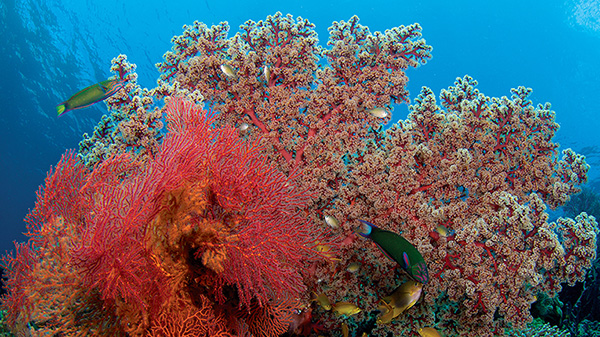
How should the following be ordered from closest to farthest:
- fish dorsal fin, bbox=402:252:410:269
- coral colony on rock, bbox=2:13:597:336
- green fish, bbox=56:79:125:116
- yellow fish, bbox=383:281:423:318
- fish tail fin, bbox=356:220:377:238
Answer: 1. coral colony on rock, bbox=2:13:597:336
2. fish dorsal fin, bbox=402:252:410:269
3. fish tail fin, bbox=356:220:377:238
4. yellow fish, bbox=383:281:423:318
5. green fish, bbox=56:79:125:116

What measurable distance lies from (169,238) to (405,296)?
105 inches

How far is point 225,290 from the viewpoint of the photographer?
2674 millimetres

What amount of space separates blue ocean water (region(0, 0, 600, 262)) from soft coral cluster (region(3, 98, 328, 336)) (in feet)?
77.5

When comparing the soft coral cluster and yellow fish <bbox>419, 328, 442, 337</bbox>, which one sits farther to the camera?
yellow fish <bbox>419, 328, 442, 337</bbox>

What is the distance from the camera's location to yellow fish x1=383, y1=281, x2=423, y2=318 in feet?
10.6

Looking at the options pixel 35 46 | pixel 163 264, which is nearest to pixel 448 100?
pixel 163 264

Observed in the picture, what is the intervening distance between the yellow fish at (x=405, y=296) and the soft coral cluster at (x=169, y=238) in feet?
4.61

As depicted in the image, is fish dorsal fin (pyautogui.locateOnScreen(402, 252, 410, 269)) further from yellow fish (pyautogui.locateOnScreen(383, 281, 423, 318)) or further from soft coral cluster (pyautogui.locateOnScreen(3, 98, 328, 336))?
soft coral cluster (pyautogui.locateOnScreen(3, 98, 328, 336))

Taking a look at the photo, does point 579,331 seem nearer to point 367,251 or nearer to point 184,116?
point 367,251

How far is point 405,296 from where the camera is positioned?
128 inches

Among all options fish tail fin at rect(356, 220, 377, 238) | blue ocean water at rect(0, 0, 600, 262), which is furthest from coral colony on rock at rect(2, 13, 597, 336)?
blue ocean water at rect(0, 0, 600, 262)

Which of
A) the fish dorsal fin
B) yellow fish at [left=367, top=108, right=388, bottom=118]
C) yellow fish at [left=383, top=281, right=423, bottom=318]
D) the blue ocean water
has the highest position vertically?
the blue ocean water

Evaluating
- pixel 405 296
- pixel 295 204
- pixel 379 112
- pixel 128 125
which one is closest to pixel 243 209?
pixel 295 204

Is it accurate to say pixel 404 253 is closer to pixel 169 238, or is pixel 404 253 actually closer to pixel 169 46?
pixel 169 238
